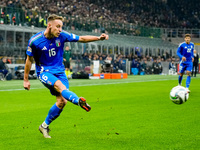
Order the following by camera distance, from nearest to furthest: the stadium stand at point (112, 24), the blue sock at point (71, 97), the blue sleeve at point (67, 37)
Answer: the blue sock at point (71, 97) < the blue sleeve at point (67, 37) < the stadium stand at point (112, 24)

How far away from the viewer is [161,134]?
812 cm

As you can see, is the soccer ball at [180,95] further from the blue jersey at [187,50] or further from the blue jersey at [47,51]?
the blue jersey at [187,50]

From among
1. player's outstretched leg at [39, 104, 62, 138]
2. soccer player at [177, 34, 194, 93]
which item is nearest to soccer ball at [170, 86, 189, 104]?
player's outstretched leg at [39, 104, 62, 138]

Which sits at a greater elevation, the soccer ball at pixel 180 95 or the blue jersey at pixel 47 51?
the blue jersey at pixel 47 51

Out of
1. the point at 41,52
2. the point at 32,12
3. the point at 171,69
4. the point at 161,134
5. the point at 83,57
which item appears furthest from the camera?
the point at 171,69

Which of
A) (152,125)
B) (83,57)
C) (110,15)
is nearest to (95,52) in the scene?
(83,57)

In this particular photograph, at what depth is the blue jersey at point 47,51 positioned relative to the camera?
7.45 meters

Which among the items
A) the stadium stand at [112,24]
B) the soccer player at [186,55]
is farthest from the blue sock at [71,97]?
the stadium stand at [112,24]

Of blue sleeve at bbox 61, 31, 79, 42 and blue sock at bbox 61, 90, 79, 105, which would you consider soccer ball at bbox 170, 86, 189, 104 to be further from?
blue sock at bbox 61, 90, 79, 105

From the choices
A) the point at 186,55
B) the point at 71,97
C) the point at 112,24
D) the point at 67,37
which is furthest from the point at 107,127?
the point at 112,24

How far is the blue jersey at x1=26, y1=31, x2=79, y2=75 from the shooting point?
293 inches

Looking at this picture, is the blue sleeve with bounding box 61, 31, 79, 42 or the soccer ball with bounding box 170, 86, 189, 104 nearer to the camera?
the blue sleeve with bounding box 61, 31, 79, 42

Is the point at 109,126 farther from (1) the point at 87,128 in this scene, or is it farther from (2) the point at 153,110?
(2) the point at 153,110

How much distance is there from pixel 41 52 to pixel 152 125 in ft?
10.3
